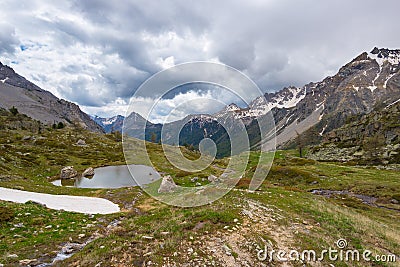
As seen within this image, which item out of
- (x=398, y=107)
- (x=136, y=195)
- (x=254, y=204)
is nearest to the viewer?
(x=254, y=204)

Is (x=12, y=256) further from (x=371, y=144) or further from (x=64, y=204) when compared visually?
(x=371, y=144)

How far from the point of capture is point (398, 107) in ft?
636

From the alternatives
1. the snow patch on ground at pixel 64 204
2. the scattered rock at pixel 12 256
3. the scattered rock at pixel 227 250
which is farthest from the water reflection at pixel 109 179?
the scattered rock at pixel 227 250

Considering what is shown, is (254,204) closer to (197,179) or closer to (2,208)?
(2,208)

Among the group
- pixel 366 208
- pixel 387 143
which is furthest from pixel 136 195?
pixel 387 143

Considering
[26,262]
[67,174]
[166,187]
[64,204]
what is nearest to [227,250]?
[26,262]

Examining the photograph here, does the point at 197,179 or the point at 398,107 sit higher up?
the point at 398,107

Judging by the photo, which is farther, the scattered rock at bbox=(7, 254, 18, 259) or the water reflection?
the water reflection

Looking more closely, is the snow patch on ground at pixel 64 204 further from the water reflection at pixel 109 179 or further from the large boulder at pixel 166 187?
the water reflection at pixel 109 179

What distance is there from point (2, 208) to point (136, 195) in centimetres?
2316

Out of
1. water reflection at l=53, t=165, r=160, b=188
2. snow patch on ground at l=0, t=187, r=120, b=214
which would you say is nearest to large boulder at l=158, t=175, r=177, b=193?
snow patch on ground at l=0, t=187, r=120, b=214

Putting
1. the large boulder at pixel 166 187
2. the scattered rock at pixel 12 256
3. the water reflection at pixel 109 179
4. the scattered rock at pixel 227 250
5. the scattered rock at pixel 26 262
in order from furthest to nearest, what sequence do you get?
the water reflection at pixel 109 179
the large boulder at pixel 166 187
the scattered rock at pixel 227 250
the scattered rock at pixel 12 256
the scattered rock at pixel 26 262

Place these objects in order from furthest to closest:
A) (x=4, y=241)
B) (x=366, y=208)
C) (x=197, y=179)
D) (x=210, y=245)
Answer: (x=197, y=179), (x=366, y=208), (x=4, y=241), (x=210, y=245)

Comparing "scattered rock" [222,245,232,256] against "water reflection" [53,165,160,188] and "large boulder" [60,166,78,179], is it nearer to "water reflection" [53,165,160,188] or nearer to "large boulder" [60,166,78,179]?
"water reflection" [53,165,160,188]
